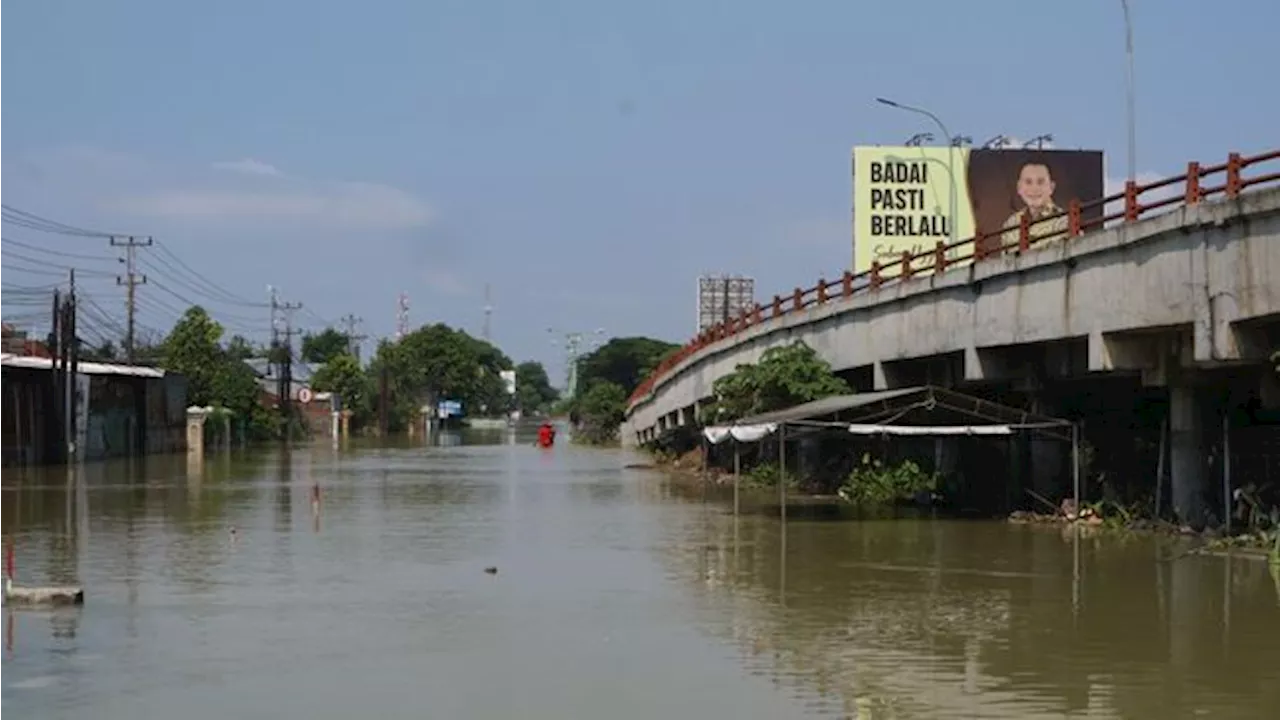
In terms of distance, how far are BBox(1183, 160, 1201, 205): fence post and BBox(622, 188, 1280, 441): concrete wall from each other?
214 millimetres

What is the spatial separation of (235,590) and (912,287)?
57.4 ft

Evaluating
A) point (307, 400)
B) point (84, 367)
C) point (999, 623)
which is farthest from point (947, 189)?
point (307, 400)

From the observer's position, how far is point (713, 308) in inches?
3981

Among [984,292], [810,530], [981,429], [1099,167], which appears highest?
[1099,167]

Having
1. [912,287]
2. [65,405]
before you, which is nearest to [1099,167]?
[912,287]

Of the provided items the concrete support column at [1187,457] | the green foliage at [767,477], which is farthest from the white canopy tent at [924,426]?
the green foliage at [767,477]

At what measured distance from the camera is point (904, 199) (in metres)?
50.8

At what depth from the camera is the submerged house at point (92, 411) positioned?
4962 centimetres

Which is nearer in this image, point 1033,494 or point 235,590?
point 235,590

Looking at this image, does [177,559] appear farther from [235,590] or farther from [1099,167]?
[1099,167]

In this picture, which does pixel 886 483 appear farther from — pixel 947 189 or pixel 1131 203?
pixel 947 189

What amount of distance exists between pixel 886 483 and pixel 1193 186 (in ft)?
38.8

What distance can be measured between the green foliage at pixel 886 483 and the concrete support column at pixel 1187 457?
8.52 meters

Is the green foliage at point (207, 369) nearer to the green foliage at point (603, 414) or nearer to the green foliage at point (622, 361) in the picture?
the green foliage at point (603, 414)
